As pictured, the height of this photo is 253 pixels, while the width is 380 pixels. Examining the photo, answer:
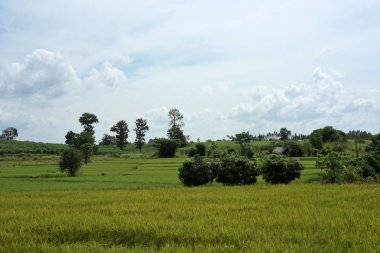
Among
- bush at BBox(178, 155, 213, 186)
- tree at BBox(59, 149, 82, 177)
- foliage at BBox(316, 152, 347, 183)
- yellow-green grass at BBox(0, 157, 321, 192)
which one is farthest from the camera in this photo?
tree at BBox(59, 149, 82, 177)

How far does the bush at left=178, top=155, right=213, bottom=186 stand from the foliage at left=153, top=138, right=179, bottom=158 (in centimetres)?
5073

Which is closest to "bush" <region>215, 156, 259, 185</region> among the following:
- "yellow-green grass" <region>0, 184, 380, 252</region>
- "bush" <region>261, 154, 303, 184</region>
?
"bush" <region>261, 154, 303, 184</region>

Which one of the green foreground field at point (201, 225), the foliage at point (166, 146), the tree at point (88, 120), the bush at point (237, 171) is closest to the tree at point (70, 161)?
the bush at point (237, 171)

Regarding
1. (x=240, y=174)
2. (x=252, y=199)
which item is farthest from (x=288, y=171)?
(x=252, y=199)

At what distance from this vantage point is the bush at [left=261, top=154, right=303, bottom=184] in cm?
Answer: 2658

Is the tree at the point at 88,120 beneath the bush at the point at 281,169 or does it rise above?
above

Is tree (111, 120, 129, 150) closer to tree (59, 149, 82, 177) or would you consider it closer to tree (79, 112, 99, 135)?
tree (79, 112, 99, 135)

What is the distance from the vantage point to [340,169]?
1013 inches

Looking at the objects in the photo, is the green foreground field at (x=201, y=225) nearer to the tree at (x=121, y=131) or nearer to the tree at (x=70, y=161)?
the tree at (x=70, y=161)

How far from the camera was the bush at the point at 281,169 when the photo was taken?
26578 millimetres

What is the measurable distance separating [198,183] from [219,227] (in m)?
16.3

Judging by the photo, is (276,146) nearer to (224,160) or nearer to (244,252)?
(224,160)

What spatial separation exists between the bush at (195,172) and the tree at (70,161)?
13.9m

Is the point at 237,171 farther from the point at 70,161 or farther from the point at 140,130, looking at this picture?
the point at 140,130
